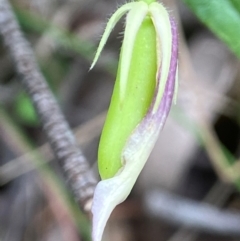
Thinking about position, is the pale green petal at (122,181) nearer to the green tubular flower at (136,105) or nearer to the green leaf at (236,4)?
the green tubular flower at (136,105)

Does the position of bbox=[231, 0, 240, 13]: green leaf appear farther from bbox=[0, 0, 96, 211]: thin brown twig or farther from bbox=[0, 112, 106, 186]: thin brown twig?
bbox=[0, 112, 106, 186]: thin brown twig

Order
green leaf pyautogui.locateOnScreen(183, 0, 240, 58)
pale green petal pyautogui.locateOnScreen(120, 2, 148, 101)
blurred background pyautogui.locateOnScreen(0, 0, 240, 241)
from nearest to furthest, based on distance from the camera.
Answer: pale green petal pyautogui.locateOnScreen(120, 2, 148, 101) < green leaf pyautogui.locateOnScreen(183, 0, 240, 58) < blurred background pyautogui.locateOnScreen(0, 0, 240, 241)

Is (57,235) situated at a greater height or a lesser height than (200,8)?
lesser

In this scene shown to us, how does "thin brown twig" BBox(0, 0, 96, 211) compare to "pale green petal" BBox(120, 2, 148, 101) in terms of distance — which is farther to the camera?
"thin brown twig" BBox(0, 0, 96, 211)

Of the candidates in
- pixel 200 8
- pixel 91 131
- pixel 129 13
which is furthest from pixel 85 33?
pixel 129 13

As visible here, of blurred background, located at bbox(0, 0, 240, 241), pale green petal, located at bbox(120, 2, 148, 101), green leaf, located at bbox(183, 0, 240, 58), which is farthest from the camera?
blurred background, located at bbox(0, 0, 240, 241)

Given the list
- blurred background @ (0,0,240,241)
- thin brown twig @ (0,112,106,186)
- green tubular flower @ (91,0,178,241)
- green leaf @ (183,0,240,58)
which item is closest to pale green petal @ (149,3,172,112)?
green tubular flower @ (91,0,178,241)

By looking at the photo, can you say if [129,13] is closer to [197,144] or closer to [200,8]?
[200,8]
